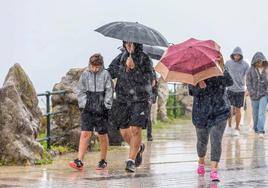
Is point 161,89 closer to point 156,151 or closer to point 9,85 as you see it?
point 156,151

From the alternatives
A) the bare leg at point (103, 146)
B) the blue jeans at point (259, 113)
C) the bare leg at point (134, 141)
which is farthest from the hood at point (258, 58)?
the bare leg at point (134, 141)

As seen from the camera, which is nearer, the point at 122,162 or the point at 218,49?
the point at 218,49

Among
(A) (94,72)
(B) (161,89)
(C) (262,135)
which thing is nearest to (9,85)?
(A) (94,72)

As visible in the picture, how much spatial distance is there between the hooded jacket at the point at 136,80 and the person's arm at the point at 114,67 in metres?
0.15

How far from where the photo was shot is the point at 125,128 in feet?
44.1

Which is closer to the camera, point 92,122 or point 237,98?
point 92,122

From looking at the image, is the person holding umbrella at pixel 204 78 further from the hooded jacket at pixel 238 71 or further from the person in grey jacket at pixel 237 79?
the hooded jacket at pixel 238 71

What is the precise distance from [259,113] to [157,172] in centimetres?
823

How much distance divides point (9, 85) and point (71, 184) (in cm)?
302

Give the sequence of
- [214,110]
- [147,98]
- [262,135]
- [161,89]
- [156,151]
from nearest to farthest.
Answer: [214,110], [147,98], [156,151], [262,135], [161,89]

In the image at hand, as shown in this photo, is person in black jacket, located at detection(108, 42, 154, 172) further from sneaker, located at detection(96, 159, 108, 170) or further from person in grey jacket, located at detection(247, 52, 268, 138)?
person in grey jacket, located at detection(247, 52, 268, 138)

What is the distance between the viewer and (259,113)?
21094mm

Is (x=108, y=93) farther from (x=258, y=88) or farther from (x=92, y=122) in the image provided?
(x=258, y=88)

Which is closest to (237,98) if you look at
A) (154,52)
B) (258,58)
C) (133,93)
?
(258,58)
